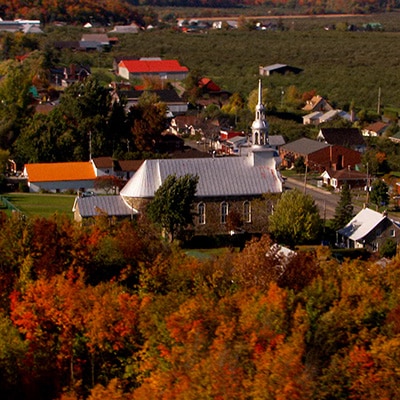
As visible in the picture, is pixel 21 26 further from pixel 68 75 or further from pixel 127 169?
pixel 127 169

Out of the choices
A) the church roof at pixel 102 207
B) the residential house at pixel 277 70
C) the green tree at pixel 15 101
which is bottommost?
the residential house at pixel 277 70

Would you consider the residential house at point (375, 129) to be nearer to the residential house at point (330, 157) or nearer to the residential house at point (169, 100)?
the residential house at point (330, 157)

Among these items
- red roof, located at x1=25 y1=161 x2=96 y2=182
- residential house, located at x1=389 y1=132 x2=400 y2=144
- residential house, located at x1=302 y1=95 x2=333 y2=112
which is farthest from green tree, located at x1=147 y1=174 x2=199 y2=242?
residential house, located at x1=302 y1=95 x2=333 y2=112

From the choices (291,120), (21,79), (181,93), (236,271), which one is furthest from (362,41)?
(236,271)

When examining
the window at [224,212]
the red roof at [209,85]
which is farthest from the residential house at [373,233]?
the red roof at [209,85]

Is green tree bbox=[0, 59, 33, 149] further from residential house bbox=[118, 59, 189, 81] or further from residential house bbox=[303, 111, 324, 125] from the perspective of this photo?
residential house bbox=[118, 59, 189, 81]

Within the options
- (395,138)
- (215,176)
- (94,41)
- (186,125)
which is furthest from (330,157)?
(94,41)
